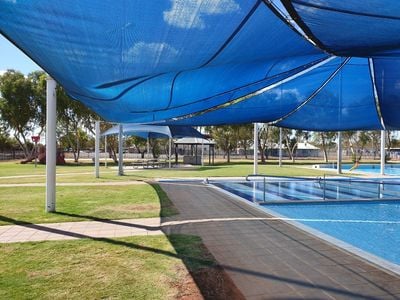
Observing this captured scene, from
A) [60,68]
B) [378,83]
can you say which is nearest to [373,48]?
[378,83]

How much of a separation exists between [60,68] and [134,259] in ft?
9.10

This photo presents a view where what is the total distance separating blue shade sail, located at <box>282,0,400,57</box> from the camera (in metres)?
3.07

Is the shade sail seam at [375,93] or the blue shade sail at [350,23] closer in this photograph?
the blue shade sail at [350,23]

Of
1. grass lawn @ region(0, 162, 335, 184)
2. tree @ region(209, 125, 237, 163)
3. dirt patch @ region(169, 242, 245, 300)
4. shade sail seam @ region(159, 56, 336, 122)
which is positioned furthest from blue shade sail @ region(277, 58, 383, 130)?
tree @ region(209, 125, 237, 163)

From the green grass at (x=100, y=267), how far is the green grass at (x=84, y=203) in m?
2.36

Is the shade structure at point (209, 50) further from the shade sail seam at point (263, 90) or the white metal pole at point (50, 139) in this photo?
the white metal pole at point (50, 139)

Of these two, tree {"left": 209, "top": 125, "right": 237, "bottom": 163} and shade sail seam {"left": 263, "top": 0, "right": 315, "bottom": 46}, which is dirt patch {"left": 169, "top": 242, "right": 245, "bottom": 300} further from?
tree {"left": 209, "top": 125, "right": 237, "bottom": 163}

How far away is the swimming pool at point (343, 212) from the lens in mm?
7520

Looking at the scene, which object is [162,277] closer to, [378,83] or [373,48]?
[373,48]

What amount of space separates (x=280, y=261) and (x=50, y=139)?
20.6ft

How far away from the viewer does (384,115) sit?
8578 millimetres

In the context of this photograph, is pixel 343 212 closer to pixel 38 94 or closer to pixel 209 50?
pixel 209 50

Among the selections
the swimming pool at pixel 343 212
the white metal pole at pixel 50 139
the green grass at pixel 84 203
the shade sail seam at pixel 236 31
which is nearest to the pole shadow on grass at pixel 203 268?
the swimming pool at pixel 343 212

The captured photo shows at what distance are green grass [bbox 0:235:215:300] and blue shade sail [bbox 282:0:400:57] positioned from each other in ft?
10.0
